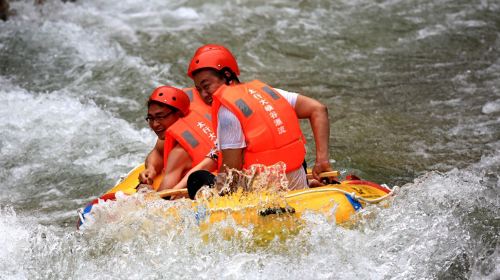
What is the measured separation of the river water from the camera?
16.6ft

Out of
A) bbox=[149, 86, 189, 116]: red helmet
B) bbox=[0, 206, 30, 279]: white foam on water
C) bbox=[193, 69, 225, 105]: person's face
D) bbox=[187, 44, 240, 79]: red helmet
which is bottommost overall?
bbox=[0, 206, 30, 279]: white foam on water

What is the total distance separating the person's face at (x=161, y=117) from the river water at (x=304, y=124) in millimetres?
866

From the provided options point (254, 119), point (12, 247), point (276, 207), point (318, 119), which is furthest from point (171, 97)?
point (12, 247)

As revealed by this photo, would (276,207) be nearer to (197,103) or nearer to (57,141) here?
(197,103)

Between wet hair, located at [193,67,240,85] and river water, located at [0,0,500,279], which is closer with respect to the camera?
river water, located at [0,0,500,279]

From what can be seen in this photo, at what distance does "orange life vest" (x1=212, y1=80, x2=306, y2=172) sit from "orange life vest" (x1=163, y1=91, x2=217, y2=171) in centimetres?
55

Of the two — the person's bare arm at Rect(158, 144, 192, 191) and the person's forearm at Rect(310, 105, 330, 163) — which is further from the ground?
the person's forearm at Rect(310, 105, 330, 163)

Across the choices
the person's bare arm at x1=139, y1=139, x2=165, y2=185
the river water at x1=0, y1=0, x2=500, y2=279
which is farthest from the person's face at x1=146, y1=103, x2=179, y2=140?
the river water at x1=0, y1=0, x2=500, y2=279

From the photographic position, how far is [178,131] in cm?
578

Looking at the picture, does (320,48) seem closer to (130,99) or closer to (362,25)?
(362,25)

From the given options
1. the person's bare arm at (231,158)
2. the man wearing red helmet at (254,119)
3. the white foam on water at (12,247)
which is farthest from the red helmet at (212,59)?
the white foam on water at (12,247)

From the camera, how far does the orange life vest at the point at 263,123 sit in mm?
5059

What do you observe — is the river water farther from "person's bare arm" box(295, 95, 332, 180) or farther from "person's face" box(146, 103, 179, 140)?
"person's face" box(146, 103, 179, 140)

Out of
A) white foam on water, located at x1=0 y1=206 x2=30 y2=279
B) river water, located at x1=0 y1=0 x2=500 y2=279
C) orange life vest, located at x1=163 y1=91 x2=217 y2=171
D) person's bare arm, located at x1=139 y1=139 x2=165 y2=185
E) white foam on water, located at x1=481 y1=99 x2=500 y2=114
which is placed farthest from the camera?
white foam on water, located at x1=481 y1=99 x2=500 y2=114
